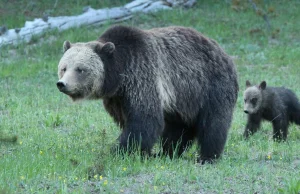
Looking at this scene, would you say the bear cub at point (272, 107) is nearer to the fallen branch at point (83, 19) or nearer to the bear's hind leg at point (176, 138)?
the bear's hind leg at point (176, 138)

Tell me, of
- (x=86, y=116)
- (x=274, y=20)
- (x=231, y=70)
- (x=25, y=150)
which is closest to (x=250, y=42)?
(x=274, y=20)

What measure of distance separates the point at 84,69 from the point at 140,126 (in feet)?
3.13

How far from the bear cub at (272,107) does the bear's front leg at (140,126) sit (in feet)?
11.4

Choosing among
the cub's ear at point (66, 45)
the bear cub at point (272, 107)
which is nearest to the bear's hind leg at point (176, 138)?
the cub's ear at point (66, 45)

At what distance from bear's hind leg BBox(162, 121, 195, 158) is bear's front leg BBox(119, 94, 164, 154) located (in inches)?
39.2

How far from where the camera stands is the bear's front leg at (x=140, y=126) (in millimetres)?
8047

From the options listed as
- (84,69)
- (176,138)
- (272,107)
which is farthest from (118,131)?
(272,107)

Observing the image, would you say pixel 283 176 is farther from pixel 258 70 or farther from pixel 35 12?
pixel 35 12

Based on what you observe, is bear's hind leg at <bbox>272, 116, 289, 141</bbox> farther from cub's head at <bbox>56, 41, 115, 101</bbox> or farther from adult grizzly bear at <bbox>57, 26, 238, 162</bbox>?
cub's head at <bbox>56, 41, 115, 101</bbox>

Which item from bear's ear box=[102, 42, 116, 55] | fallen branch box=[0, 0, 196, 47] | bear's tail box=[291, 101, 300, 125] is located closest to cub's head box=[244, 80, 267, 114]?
bear's tail box=[291, 101, 300, 125]

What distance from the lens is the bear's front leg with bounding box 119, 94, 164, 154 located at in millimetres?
8047

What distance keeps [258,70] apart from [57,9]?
817 cm

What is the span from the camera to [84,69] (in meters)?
8.10

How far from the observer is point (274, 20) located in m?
22.6
